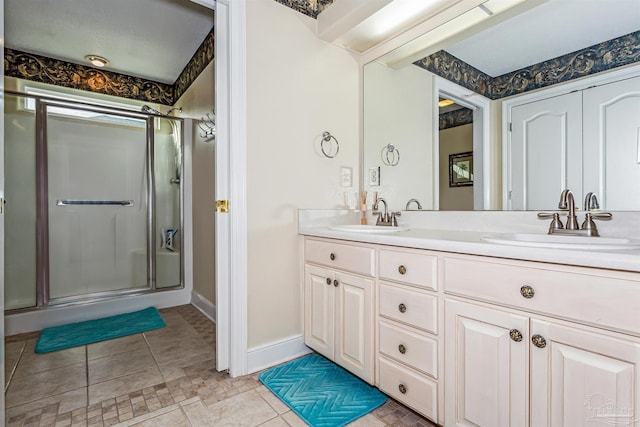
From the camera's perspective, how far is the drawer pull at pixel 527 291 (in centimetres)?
94

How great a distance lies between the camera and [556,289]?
2.94ft

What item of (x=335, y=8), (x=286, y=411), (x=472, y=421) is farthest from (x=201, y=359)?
(x=335, y=8)

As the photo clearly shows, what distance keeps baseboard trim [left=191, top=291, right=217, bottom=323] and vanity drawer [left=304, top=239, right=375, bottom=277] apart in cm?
122

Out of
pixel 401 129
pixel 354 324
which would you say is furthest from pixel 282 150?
pixel 354 324

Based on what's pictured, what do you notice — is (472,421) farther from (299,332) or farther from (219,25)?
(219,25)

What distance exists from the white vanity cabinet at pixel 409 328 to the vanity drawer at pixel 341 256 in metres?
0.08

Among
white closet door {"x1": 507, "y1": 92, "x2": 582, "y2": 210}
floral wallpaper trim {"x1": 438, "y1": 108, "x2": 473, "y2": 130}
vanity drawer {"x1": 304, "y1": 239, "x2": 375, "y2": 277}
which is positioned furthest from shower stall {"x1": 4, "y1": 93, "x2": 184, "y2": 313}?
white closet door {"x1": 507, "y1": 92, "x2": 582, "y2": 210}

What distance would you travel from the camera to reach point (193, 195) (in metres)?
3.11

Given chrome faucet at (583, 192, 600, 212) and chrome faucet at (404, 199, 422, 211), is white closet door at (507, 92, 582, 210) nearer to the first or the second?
chrome faucet at (583, 192, 600, 212)

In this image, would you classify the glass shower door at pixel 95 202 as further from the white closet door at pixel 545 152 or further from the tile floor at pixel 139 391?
the white closet door at pixel 545 152

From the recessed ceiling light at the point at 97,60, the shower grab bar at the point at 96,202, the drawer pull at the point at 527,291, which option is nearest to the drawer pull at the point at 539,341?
the drawer pull at the point at 527,291

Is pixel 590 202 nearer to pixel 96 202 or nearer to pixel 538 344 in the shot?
pixel 538 344

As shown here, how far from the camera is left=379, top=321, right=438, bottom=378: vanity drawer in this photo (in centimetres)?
122

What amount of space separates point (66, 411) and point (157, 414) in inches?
17.0
